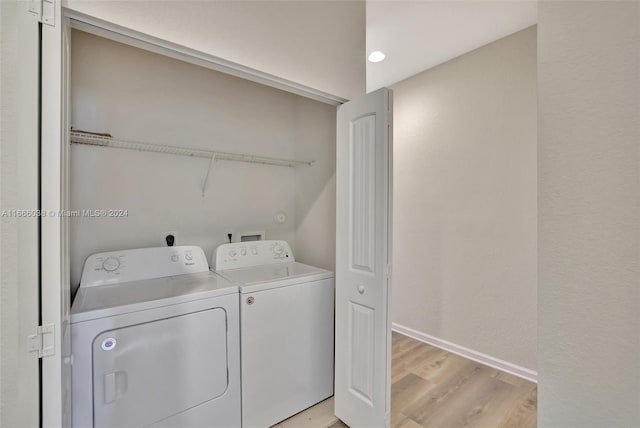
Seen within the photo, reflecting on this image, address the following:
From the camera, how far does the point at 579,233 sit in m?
0.63

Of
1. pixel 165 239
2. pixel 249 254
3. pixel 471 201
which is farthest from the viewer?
pixel 471 201

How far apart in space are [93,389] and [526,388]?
8.92 feet

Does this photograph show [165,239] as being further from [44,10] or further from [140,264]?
[44,10]

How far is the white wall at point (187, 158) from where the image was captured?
1.78 meters

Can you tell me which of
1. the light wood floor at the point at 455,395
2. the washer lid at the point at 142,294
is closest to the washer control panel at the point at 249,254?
the washer lid at the point at 142,294

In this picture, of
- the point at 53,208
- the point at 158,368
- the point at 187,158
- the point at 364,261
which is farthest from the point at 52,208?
the point at 364,261

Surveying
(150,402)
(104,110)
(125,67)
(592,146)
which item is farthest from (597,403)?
(125,67)

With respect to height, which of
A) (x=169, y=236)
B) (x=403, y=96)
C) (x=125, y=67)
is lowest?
(x=169, y=236)

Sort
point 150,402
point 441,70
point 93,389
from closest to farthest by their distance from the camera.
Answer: point 93,389
point 150,402
point 441,70

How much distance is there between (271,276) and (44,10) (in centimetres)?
153

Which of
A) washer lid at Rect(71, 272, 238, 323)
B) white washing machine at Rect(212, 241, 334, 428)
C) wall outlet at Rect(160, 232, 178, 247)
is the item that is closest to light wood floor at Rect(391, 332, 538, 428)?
white washing machine at Rect(212, 241, 334, 428)

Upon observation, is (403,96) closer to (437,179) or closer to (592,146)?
(437,179)

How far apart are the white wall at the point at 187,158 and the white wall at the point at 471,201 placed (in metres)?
1.13

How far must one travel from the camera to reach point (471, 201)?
251 cm
